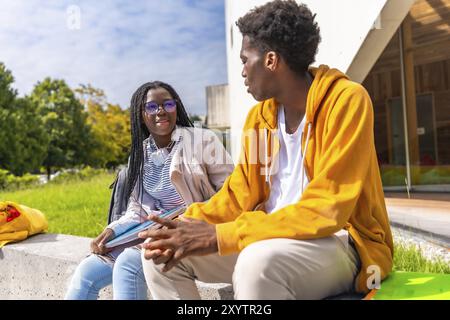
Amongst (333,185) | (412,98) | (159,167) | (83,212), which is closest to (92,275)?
(159,167)

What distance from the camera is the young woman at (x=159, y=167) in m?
1.83

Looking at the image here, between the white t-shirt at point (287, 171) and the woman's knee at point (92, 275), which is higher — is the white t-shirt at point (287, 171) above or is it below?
above

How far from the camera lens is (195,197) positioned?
1.92m

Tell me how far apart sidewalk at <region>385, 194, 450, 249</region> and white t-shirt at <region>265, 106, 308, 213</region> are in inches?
77.3

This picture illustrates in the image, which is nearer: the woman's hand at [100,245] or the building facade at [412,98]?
the woman's hand at [100,245]

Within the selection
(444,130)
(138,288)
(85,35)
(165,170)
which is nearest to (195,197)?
(165,170)

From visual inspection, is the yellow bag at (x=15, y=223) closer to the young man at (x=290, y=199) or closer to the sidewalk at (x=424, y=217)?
the young man at (x=290, y=199)

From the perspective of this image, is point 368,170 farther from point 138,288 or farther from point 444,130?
point 444,130

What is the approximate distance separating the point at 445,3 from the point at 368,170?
4924 millimetres

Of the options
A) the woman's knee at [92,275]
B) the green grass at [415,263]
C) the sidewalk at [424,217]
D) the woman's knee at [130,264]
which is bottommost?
the green grass at [415,263]

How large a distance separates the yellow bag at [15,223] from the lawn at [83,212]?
73cm

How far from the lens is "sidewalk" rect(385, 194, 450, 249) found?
3193 millimetres

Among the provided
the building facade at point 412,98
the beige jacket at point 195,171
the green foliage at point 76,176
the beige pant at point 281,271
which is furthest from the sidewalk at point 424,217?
the green foliage at point 76,176

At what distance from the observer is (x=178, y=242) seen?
1.23 meters
